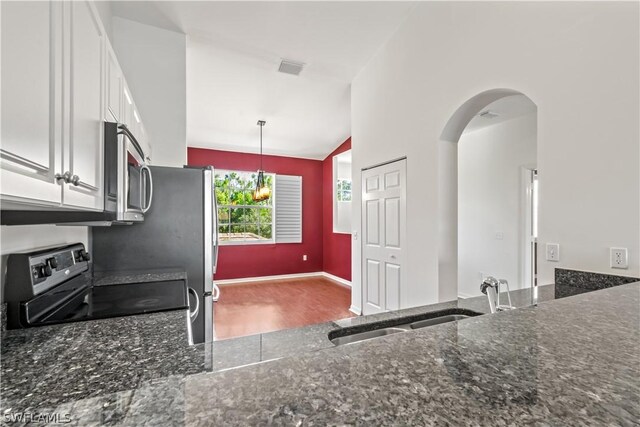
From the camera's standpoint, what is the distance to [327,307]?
14.2ft

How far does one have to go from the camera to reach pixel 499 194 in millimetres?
4160

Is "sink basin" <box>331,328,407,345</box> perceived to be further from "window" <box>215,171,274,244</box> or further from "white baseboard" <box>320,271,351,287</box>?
"window" <box>215,171,274,244</box>

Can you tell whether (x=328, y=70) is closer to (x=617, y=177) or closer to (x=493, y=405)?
(x=617, y=177)

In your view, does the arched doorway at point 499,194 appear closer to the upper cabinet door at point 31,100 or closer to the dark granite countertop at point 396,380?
the dark granite countertop at point 396,380

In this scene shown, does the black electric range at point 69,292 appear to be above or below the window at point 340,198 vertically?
below

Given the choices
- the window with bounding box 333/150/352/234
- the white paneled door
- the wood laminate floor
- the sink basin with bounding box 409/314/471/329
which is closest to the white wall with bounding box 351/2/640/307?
the white paneled door

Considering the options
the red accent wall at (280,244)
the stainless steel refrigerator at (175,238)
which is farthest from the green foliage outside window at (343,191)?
the stainless steel refrigerator at (175,238)

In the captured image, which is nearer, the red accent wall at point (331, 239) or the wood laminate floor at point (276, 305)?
the wood laminate floor at point (276, 305)

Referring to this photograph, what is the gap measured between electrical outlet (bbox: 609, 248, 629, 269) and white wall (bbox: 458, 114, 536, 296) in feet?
8.35

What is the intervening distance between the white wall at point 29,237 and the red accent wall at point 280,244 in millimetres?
4149

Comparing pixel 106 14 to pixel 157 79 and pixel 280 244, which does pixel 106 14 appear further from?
pixel 280 244

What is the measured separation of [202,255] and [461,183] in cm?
404

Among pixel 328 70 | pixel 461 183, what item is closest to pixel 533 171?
pixel 461 183

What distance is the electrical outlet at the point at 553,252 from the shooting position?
5.93ft
